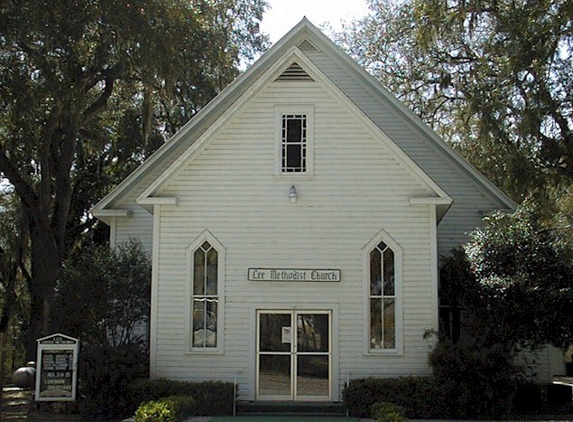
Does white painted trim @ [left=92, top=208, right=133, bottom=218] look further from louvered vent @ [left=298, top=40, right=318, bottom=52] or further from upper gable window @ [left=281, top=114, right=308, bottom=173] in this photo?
louvered vent @ [left=298, top=40, right=318, bottom=52]

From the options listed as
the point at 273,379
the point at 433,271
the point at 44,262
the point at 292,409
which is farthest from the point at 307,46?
the point at 44,262

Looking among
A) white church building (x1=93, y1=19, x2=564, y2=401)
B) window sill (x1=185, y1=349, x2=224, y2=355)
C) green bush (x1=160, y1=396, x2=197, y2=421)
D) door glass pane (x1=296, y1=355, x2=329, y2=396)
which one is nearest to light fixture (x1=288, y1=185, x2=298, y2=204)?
white church building (x1=93, y1=19, x2=564, y2=401)

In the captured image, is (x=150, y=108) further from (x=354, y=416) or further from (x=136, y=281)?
(x=354, y=416)

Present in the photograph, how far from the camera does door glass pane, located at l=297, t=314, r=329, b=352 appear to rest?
18.3m

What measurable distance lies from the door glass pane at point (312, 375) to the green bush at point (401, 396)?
99 centimetres

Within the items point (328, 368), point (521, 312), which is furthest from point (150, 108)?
point (521, 312)

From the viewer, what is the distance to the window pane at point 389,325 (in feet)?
59.7

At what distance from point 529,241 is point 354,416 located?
5.52 m

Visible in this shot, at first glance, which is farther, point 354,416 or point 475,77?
point 475,77

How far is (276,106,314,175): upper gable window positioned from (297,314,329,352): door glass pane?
341 centimetres

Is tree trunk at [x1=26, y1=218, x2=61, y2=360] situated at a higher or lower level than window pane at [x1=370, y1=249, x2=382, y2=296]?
higher

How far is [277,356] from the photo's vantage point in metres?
18.3

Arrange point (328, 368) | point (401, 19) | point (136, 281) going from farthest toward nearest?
point (401, 19) → point (136, 281) → point (328, 368)

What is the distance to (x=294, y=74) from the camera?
18938 millimetres
